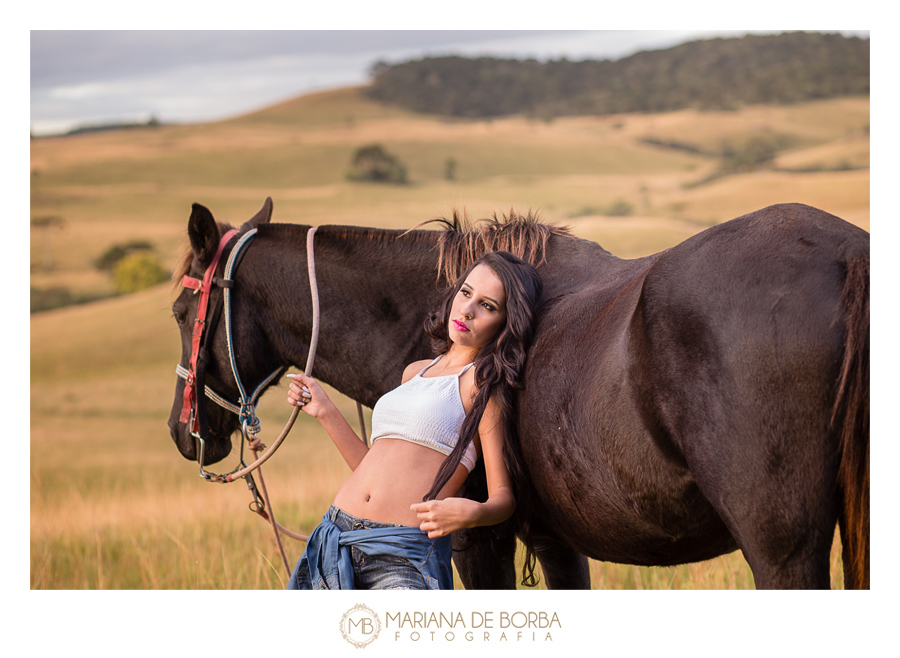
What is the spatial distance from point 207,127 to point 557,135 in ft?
49.4

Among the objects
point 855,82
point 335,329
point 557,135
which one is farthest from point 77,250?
point 855,82

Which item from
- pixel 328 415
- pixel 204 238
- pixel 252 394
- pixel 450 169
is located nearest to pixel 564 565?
pixel 328 415

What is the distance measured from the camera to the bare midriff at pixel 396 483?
1935 mm

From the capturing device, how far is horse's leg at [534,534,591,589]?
2705mm

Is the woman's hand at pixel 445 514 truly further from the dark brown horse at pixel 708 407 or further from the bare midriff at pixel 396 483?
the dark brown horse at pixel 708 407

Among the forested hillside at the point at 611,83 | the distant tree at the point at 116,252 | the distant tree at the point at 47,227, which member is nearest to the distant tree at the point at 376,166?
the forested hillside at the point at 611,83

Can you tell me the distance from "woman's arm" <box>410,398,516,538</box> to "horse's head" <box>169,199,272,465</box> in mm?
1290

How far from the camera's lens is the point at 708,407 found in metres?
1.47

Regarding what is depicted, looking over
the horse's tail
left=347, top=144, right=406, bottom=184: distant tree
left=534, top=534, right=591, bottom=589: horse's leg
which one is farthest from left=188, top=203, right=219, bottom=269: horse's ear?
left=347, top=144, right=406, bottom=184: distant tree

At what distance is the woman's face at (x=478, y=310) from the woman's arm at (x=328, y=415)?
0.50m

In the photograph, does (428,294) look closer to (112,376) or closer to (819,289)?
(819,289)

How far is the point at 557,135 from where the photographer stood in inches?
922

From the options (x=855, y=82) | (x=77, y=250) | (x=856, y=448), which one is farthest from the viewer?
(x=77, y=250)
